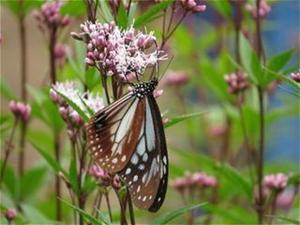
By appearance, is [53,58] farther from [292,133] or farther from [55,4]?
[292,133]

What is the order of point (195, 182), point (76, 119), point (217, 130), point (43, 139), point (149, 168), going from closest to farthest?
point (149, 168), point (76, 119), point (195, 182), point (43, 139), point (217, 130)

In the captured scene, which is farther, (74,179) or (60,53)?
(60,53)

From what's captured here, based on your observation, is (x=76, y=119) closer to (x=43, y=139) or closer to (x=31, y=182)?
(x=31, y=182)

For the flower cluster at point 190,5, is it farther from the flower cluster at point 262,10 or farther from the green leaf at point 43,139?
the green leaf at point 43,139

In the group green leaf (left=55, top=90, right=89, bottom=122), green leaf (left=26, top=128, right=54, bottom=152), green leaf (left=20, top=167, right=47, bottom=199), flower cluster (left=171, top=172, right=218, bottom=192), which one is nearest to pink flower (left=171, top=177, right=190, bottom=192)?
flower cluster (left=171, top=172, right=218, bottom=192)

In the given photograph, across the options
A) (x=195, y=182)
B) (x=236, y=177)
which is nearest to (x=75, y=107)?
(x=236, y=177)

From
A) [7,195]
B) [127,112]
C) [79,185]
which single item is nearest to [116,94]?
[127,112]
